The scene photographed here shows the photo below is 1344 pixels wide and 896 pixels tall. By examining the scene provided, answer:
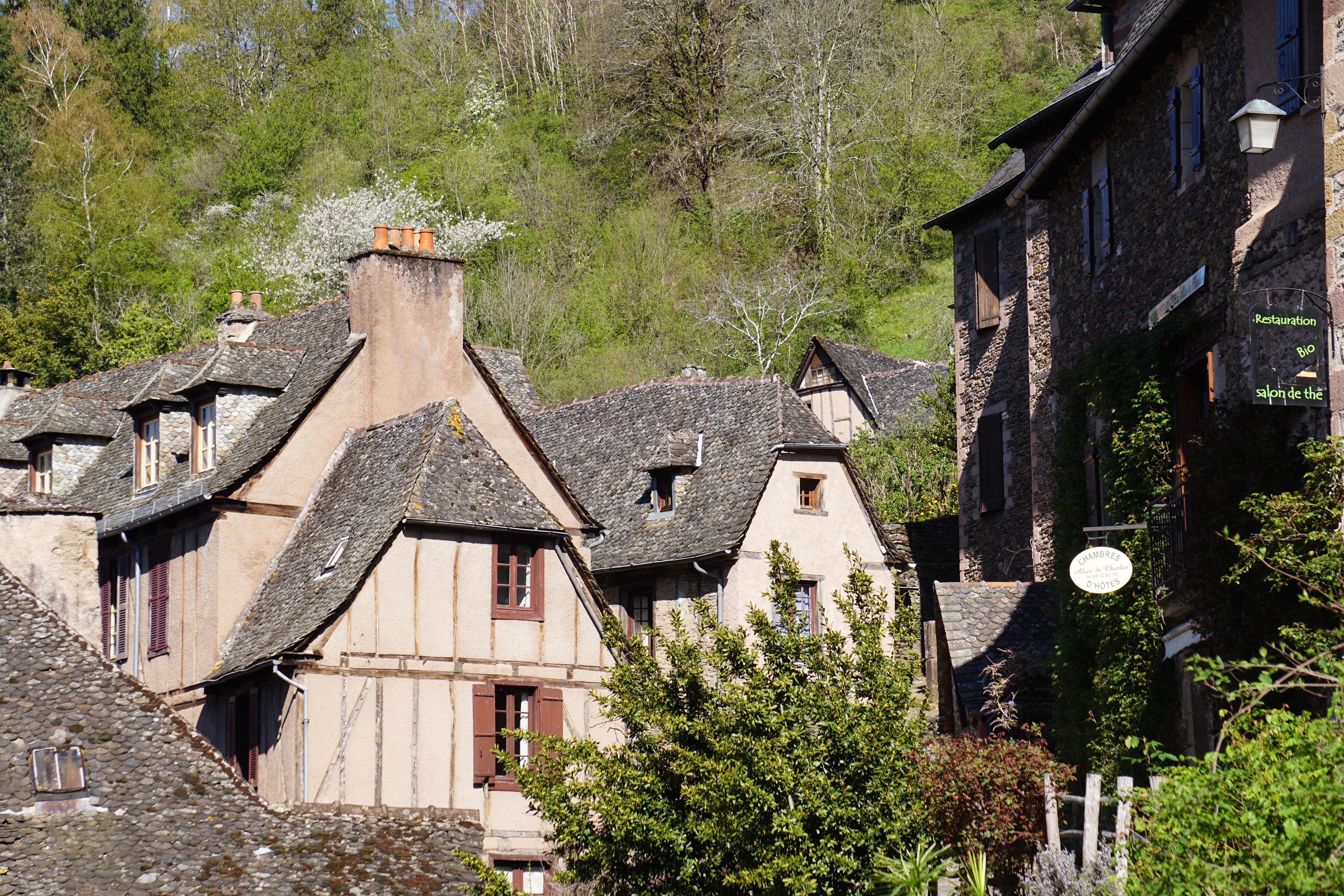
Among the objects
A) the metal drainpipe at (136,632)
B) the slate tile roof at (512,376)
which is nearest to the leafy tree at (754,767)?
the metal drainpipe at (136,632)

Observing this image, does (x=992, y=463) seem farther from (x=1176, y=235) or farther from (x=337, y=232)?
(x=337, y=232)

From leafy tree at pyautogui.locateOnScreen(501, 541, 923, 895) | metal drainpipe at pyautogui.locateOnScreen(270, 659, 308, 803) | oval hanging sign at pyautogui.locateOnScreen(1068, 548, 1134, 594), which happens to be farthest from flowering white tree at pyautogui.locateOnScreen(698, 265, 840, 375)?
leafy tree at pyautogui.locateOnScreen(501, 541, 923, 895)

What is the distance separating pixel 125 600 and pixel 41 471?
4.53 meters

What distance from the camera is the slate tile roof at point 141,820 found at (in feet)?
46.8

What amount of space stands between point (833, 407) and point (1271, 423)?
96.6ft

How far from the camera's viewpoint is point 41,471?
90.0 feet

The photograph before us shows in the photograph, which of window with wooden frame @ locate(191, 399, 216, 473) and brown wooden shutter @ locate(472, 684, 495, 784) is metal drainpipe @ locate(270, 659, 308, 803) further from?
window with wooden frame @ locate(191, 399, 216, 473)

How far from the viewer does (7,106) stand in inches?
2242

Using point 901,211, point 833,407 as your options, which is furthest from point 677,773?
point 901,211

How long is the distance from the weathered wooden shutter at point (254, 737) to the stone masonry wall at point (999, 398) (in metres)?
10.3

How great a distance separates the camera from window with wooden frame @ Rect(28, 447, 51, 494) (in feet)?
88.8

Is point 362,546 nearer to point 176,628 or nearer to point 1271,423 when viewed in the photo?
point 176,628

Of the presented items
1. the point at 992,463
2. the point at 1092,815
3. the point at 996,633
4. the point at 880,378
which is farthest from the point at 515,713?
the point at 880,378

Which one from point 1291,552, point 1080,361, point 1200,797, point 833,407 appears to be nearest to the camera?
point 1200,797
